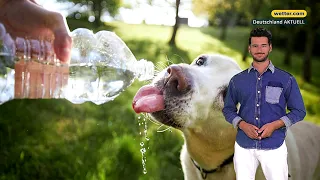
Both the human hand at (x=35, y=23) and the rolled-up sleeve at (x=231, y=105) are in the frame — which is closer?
the rolled-up sleeve at (x=231, y=105)

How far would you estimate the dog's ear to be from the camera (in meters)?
1.63

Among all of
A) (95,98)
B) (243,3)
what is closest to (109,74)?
(95,98)

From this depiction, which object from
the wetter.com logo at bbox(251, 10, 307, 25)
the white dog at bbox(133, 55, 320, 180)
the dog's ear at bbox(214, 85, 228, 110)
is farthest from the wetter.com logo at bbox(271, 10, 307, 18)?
the dog's ear at bbox(214, 85, 228, 110)

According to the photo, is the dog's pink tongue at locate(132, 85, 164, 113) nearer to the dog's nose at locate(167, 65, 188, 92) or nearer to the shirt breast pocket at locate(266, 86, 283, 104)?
the dog's nose at locate(167, 65, 188, 92)

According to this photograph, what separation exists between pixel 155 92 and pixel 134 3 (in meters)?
1.54

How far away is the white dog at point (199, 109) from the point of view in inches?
61.5

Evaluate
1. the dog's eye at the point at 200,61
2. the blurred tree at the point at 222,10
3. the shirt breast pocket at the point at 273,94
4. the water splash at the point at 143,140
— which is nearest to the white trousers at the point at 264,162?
the shirt breast pocket at the point at 273,94

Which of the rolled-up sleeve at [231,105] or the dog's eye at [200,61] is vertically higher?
Result: the dog's eye at [200,61]

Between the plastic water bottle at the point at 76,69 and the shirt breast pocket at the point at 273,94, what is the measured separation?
2.31 ft

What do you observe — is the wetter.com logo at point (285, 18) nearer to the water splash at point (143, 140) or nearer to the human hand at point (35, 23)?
the water splash at point (143, 140)

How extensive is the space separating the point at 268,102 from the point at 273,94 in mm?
27

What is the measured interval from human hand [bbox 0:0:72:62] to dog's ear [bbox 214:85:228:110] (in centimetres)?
62

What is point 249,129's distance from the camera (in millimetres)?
1448

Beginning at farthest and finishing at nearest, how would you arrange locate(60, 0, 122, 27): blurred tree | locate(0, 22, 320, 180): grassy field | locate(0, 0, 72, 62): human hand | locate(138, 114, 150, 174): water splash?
locate(60, 0, 122, 27): blurred tree, locate(0, 22, 320, 180): grassy field, locate(138, 114, 150, 174): water splash, locate(0, 0, 72, 62): human hand
